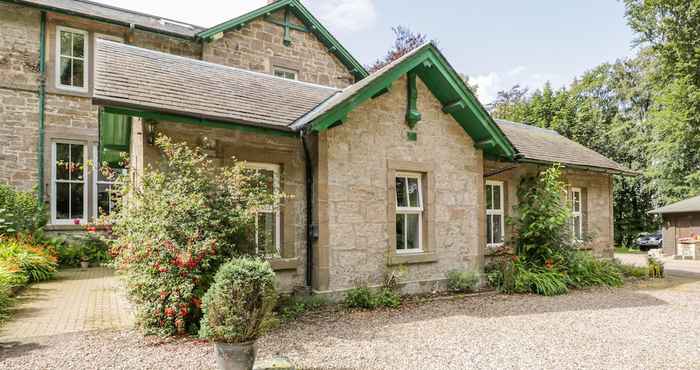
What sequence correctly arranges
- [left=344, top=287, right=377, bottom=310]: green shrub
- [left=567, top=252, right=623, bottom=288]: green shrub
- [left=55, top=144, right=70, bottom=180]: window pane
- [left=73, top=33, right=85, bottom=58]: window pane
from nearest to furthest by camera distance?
1. [left=344, top=287, right=377, bottom=310]: green shrub
2. [left=567, top=252, right=623, bottom=288]: green shrub
3. [left=55, top=144, right=70, bottom=180]: window pane
4. [left=73, top=33, right=85, bottom=58]: window pane

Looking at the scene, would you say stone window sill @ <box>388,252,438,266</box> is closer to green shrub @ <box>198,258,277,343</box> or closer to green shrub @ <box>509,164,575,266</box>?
green shrub @ <box>509,164,575,266</box>

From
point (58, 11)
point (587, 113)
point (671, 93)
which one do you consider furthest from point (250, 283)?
point (587, 113)

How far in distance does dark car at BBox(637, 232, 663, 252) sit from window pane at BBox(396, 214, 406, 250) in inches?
1082

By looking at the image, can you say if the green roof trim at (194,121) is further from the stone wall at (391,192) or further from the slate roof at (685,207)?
the slate roof at (685,207)

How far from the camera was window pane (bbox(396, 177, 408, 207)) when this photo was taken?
30.2 ft

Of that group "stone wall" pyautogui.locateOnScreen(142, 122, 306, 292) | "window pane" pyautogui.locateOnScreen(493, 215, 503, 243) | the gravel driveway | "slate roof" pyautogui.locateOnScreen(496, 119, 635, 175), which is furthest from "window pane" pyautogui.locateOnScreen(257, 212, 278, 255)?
"slate roof" pyautogui.locateOnScreen(496, 119, 635, 175)

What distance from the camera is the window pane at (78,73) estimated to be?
517 inches

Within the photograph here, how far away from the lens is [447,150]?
9.68 meters

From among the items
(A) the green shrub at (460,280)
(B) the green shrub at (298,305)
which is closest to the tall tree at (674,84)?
(A) the green shrub at (460,280)

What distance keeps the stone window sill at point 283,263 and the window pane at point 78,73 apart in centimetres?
997

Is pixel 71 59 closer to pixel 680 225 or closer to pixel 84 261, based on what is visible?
pixel 84 261

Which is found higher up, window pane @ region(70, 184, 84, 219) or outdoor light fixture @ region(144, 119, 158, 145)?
outdoor light fixture @ region(144, 119, 158, 145)

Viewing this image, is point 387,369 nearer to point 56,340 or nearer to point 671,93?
point 56,340

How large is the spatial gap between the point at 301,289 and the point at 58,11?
1128cm
